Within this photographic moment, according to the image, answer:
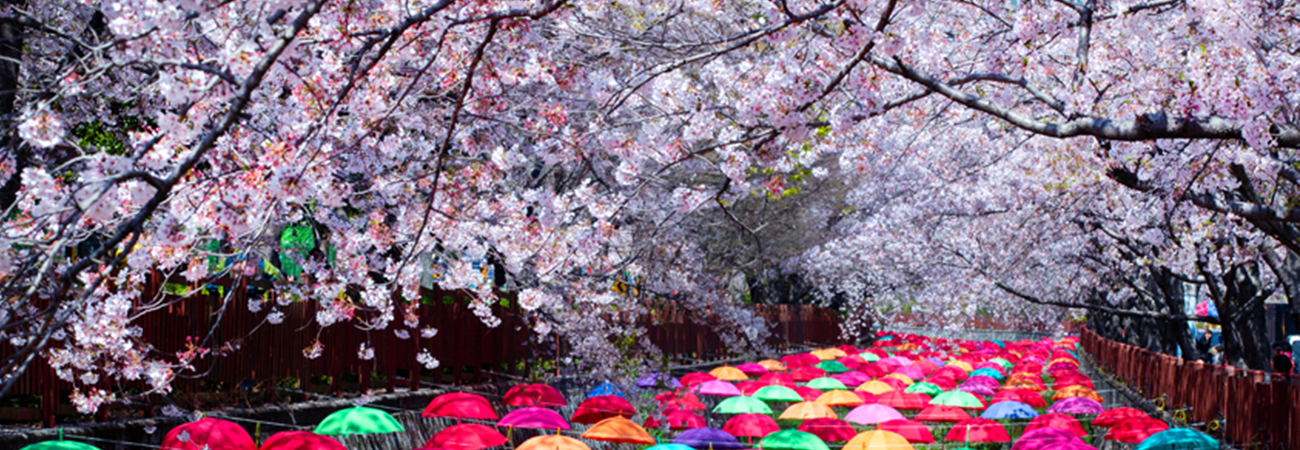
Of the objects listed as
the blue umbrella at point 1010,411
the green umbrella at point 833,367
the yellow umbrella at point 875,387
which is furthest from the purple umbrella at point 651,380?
the green umbrella at point 833,367

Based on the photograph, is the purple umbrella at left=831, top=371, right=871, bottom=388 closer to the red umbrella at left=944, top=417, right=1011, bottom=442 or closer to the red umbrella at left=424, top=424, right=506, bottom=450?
the red umbrella at left=944, top=417, right=1011, bottom=442

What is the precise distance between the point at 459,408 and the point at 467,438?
5.78ft

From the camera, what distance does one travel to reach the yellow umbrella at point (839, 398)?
70.8 feet

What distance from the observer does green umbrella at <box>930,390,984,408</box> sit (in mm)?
20906

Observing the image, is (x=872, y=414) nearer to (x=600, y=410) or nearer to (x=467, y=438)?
(x=600, y=410)

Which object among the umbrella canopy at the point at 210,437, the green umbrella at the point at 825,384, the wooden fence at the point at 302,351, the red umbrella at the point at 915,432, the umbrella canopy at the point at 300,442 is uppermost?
the wooden fence at the point at 302,351

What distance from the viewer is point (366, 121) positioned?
6.37 metres

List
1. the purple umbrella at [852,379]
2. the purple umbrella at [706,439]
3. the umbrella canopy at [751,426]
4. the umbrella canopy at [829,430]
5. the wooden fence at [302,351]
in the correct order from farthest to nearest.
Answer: the purple umbrella at [852,379]
the umbrella canopy at [751,426]
the umbrella canopy at [829,430]
the purple umbrella at [706,439]
the wooden fence at [302,351]

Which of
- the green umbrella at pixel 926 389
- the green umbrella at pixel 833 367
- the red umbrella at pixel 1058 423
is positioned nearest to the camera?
the red umbrella at pixel 1058 423

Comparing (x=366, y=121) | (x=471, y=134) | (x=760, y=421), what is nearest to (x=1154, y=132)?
(x=366, y=121)

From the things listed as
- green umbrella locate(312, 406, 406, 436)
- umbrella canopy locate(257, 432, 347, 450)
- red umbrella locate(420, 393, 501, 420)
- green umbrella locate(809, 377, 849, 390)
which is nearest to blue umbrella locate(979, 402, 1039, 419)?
green umbrella locate(809, 377, 849, 390)

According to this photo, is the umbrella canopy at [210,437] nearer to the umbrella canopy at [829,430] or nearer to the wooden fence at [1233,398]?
the umbrella canopy at [829,430]

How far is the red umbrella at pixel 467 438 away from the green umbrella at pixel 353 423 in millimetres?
614

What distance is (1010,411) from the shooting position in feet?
63.0
